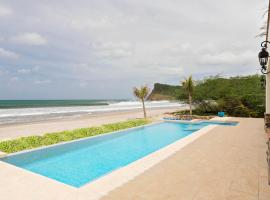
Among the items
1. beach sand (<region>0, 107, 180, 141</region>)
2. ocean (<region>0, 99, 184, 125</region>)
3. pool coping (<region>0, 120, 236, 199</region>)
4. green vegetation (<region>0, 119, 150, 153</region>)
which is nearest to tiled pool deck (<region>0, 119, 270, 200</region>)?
pool coping (<region>0, 120, 236, 199</region>)

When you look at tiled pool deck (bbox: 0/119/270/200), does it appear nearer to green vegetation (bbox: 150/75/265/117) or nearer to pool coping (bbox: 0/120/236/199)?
pool coping (bbox: 0/120/236/199)

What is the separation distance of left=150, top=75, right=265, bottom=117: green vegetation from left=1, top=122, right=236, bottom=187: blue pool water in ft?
38.6

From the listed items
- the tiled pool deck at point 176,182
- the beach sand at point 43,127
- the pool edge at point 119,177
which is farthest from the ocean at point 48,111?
the pool edge at point 119,177

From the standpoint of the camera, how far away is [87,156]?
9.29 meters

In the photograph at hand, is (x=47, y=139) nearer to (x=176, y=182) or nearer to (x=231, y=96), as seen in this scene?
(x=176, y=182)

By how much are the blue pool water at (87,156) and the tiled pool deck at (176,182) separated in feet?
4.12

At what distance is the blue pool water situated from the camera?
7.25 metres

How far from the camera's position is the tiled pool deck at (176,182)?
4387 mm

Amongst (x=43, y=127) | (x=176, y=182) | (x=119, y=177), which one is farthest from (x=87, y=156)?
(x=43, y=127)

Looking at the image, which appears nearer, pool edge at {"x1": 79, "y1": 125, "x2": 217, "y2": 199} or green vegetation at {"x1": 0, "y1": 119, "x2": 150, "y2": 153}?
pool edge at {"x1": 79, "y1": 125, "x2": 217, "y2": 199}

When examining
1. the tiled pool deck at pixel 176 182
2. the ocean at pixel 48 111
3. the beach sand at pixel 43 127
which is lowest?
the tiled pool deck at pixel 176 182

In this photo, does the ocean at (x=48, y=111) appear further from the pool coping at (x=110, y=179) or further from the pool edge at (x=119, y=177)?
the pool edge at (x=119, y=177)

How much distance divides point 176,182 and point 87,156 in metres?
5.20

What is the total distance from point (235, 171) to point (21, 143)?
7.97 m
